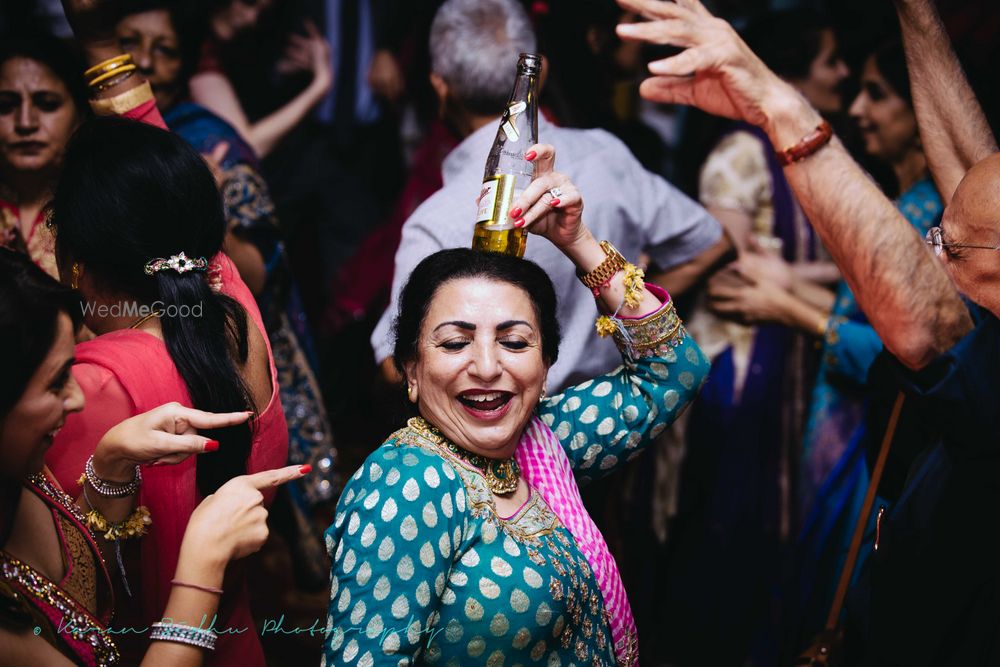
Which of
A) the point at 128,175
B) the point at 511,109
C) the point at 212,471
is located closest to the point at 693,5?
the point at 511,109

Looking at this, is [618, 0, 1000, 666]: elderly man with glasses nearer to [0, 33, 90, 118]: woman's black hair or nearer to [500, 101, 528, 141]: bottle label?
[500, 101, 528, 141]: bottle label

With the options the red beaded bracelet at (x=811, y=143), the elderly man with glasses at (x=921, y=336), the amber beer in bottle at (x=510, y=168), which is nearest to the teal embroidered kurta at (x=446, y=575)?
the amber beer in bottle at (x=510, y=168)

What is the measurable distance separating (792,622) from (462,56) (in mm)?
2134

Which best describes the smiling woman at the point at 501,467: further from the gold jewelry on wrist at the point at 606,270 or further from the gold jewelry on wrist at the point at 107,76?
the gold jewelry on wrist at the point at 107,76

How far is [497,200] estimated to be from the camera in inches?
71.9

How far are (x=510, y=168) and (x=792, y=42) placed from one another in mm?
2109

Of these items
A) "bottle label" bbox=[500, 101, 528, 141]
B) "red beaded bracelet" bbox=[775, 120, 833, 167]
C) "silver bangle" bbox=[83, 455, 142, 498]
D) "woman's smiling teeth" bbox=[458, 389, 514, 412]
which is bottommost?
"silver bangle" bbox=[83, 455, 142, 498]

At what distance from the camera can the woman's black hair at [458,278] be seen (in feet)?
5.72

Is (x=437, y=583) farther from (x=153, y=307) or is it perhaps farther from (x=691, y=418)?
(x=691, y=418)

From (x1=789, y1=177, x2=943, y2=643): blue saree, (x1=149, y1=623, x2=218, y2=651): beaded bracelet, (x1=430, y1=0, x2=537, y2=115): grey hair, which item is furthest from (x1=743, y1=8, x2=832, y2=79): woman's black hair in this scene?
(x1=149, y1=623, x2=218, y2=651): beaded bracelet

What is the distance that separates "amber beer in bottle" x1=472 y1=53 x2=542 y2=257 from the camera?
6.02ft

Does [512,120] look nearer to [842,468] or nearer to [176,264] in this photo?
[176,264]

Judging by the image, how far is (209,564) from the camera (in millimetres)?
1399

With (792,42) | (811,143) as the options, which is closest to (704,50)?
(811,143)
